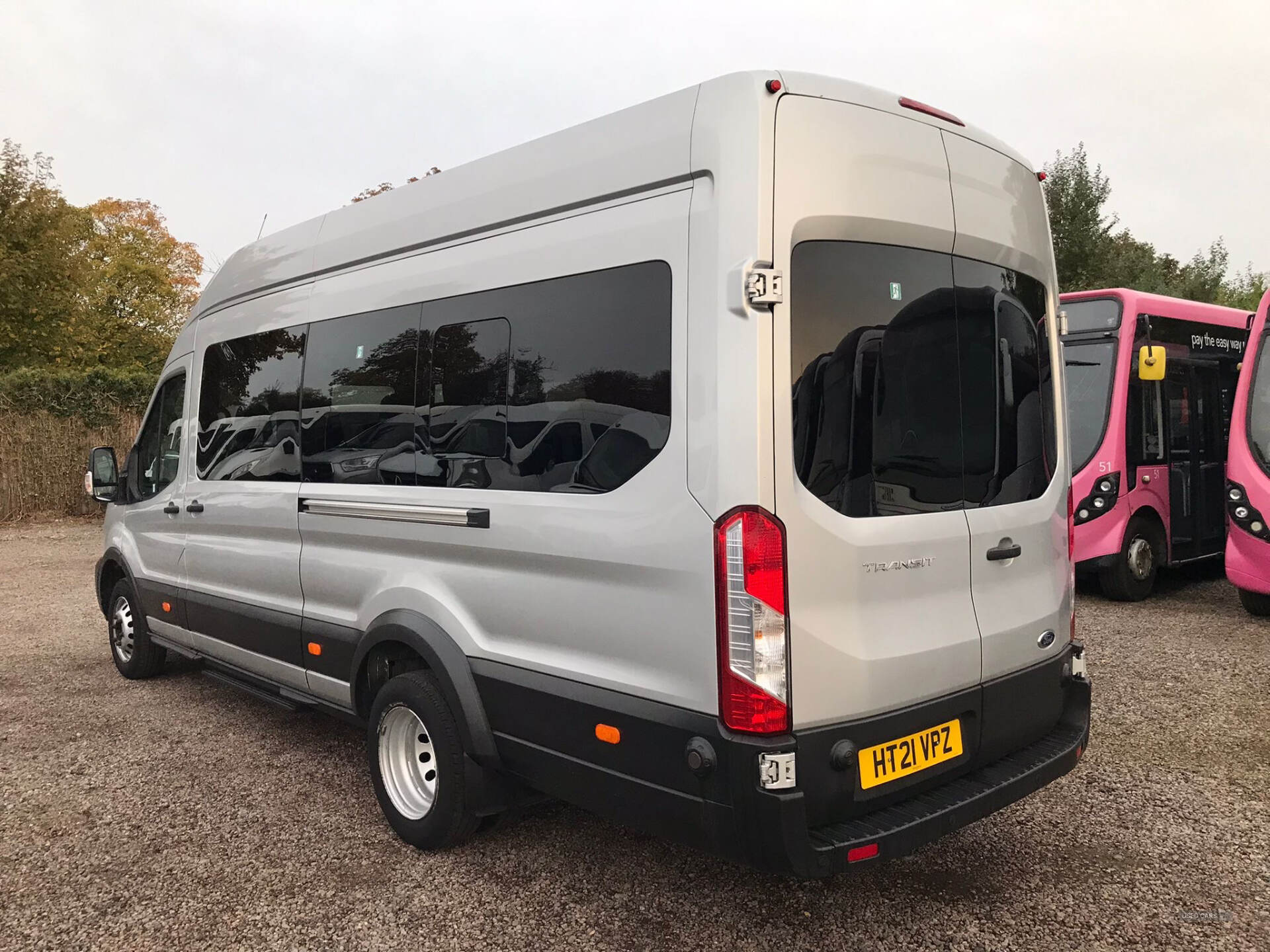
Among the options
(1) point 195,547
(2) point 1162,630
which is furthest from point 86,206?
(2) point 1162,630

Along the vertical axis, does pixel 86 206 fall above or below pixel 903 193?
above

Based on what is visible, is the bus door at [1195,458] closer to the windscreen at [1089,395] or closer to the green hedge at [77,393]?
the windscreen at [1089,395]

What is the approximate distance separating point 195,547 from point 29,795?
1.44m

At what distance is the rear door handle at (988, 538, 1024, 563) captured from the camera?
307 centimetres

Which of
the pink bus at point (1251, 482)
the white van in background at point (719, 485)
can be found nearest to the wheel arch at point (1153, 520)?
the pink bus at point (1251, 482)

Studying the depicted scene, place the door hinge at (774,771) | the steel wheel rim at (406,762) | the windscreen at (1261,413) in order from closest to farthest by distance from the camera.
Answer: the door hinge at (774,771), the steel wheel rim at (406,762), the windscreen at (1261,413)

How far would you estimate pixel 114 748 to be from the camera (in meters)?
4.90

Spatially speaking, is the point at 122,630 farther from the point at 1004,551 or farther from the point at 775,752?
the point at 1004,551

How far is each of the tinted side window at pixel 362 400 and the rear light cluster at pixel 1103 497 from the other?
21.1 feet

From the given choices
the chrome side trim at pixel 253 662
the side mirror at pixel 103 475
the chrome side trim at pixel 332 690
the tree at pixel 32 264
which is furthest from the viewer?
the tree at pixel 32 264

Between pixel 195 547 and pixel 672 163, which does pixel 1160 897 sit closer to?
pixel 672 163

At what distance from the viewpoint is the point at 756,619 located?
2.48 meters

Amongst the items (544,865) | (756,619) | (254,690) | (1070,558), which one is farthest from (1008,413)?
(254,690)

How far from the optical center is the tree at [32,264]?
23.9 metres
